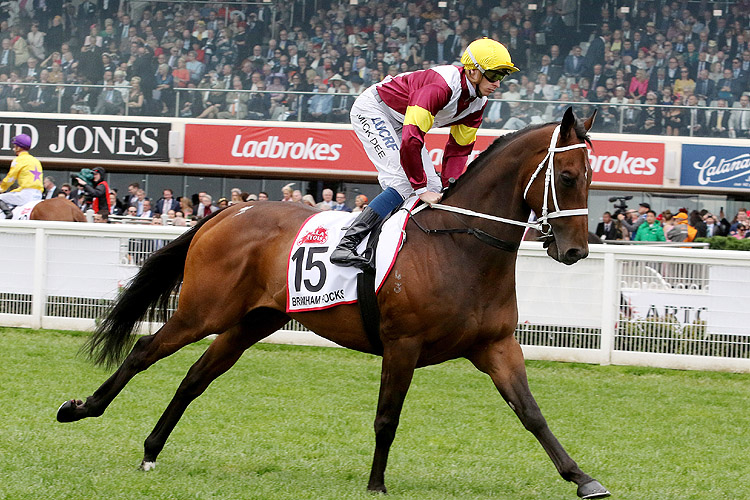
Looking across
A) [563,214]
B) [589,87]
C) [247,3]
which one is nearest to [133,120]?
[247,3]

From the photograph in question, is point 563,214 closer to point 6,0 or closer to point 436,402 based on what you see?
point 436,402

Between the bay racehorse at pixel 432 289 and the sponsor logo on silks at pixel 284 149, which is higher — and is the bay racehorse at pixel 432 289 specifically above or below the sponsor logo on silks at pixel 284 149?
below

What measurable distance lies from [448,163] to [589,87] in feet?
45.1

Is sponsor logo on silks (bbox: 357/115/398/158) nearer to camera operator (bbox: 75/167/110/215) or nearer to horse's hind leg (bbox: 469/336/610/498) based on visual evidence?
horse's hind leg (bbox: 469/336/610/498)

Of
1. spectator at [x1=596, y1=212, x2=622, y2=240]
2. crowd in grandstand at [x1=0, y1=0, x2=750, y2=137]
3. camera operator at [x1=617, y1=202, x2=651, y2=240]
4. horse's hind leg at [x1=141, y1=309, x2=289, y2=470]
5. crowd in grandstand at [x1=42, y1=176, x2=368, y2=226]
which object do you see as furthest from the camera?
crowd in grandstand at [x1=0, y1=0, x2=750, y2=137]

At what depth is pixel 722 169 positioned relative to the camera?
1525 cm

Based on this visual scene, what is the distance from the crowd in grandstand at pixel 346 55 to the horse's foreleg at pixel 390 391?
11715mm

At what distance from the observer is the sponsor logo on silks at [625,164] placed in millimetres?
15336

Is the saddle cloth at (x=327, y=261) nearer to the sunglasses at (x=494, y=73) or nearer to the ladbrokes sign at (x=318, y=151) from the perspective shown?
the sunglasses at (x=494, y=73)

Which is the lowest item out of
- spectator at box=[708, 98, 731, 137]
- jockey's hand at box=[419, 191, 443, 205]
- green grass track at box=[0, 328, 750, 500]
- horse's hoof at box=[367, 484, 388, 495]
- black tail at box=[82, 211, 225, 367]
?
green grass track at box=[0, 328, 750, 500]

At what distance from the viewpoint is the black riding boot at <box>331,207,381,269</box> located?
445cm

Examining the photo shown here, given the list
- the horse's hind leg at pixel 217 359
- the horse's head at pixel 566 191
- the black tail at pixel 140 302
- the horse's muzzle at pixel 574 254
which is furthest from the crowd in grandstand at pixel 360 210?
the horse's muzzle at pixel 574 254

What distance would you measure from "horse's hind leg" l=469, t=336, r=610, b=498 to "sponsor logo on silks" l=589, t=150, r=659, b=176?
11.6 metres

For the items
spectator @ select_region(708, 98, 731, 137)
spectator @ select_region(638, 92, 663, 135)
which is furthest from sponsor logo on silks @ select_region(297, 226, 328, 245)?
spectator @ select_region(708, 98, 731, 137)
